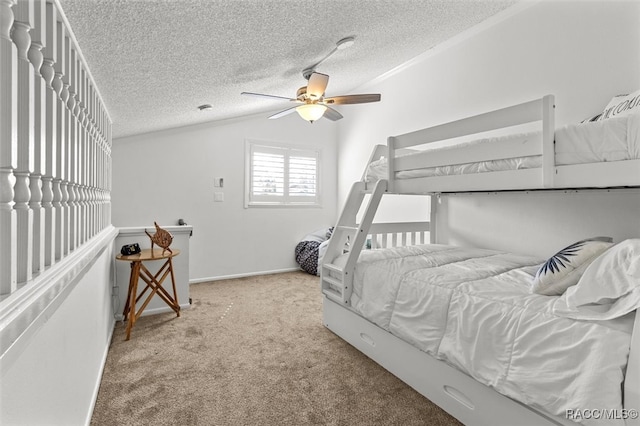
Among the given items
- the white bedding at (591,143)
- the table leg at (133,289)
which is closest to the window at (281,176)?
the table leg at (133,289)

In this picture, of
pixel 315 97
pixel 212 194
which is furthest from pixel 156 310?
pixel 315 97

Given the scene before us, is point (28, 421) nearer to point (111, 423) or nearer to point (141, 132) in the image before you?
point (111, 423)

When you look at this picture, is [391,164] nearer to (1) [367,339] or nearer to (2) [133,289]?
(1) [367,339]

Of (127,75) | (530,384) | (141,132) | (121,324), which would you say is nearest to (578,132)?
(530,384)

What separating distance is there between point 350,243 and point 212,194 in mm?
2466

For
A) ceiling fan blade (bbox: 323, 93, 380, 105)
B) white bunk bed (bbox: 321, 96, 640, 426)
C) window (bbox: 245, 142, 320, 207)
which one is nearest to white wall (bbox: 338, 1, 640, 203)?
ceiling fan blade (bbox: 323, 93, 380, 105)

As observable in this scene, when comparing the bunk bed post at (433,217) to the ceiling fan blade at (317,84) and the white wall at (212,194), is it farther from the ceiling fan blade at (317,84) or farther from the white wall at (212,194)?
the white wall at (212,194)

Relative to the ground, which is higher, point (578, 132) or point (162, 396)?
point (578, 132)

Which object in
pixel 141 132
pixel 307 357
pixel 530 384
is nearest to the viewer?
pixel 530 384

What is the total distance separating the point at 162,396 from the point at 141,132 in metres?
2.91

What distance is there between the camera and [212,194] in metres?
4.10

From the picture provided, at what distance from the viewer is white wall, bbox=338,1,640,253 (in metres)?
2.13

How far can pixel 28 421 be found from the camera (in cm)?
76

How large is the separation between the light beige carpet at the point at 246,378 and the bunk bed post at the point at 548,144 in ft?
4.01
